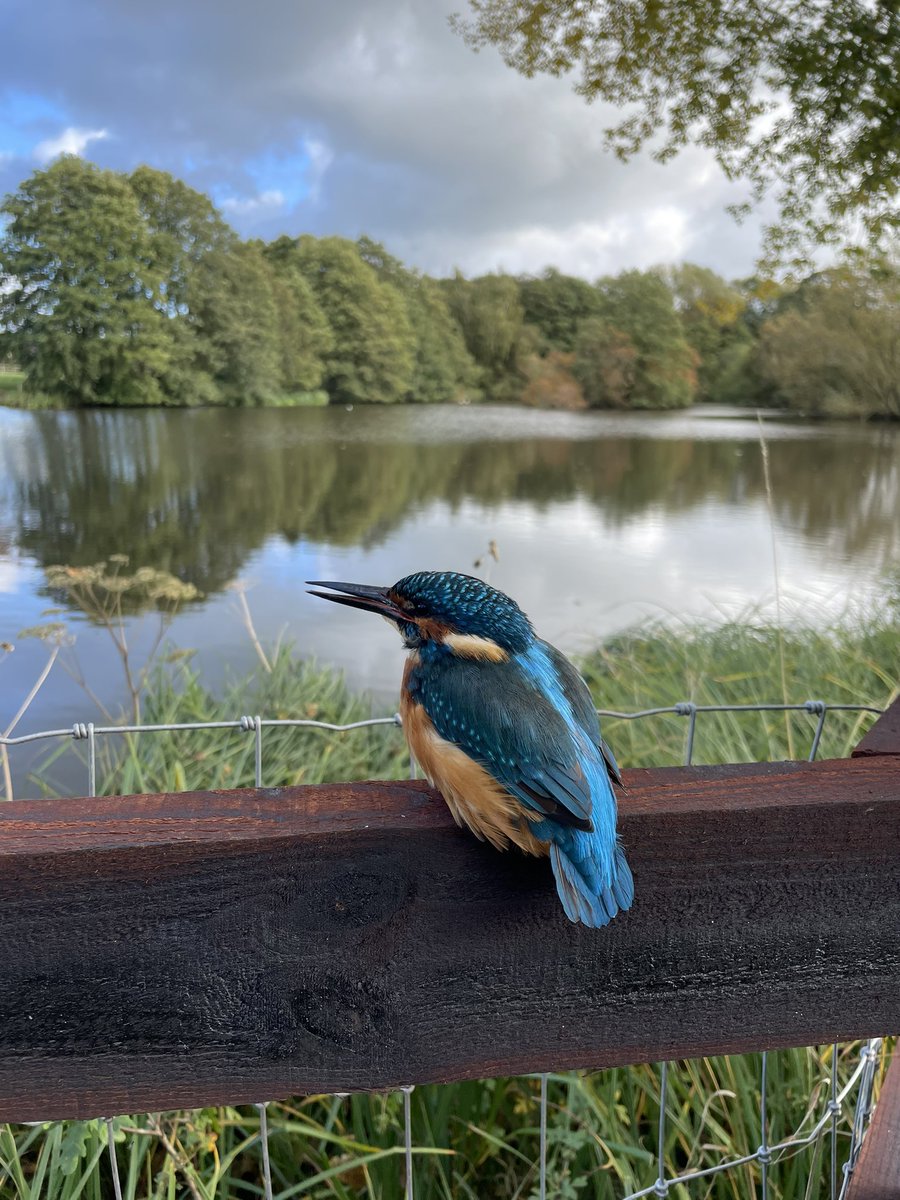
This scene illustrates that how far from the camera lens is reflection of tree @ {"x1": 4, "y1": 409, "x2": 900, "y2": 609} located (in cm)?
469

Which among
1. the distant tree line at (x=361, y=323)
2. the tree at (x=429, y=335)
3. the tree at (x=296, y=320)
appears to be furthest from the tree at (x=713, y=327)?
the tree at (x=296, y=320)

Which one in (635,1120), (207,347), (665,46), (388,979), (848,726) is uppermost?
(665,46)

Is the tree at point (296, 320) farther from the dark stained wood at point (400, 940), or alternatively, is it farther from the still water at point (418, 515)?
the dark stained wood at point (400, 940)

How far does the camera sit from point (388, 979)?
564 mm

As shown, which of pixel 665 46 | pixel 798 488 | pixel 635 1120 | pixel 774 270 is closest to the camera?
pixel 635 1120

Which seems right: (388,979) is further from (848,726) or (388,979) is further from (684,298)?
(684,298)

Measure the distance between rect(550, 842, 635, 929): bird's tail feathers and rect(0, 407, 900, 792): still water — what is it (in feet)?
10.3

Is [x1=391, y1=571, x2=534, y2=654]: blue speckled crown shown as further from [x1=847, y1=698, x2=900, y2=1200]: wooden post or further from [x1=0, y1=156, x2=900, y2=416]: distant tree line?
[x1=0, y1=156, x2=900, y2=416]: distant tree line

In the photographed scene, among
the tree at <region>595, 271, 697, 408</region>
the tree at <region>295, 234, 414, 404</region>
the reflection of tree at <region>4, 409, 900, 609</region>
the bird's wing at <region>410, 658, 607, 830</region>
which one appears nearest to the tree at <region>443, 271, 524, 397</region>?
the tree at <region>295, 234, 414, 404</region>

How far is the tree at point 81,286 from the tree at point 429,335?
125 cm

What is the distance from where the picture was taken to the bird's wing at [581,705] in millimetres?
643

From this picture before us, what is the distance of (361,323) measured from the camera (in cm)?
494

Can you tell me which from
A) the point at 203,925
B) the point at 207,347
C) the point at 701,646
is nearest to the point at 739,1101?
the point at 203,925

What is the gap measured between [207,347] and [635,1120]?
435 centimetres
